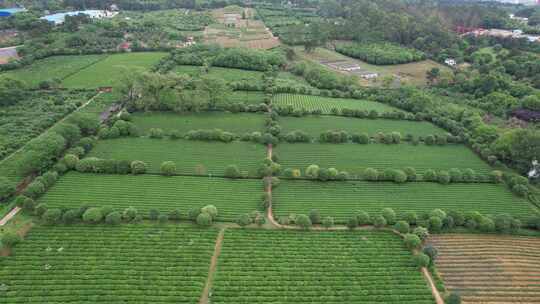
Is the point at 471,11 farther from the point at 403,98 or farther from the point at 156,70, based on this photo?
the point at 156,70

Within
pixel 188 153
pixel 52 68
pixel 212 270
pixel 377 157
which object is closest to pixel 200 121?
pixel 188 153

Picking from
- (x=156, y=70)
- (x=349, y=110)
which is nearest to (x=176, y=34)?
(x=156, y=70)

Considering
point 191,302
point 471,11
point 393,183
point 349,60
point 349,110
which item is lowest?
point 191,302

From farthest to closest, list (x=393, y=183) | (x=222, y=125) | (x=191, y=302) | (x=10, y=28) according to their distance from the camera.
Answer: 1. (x=10, y=28)
2. (x=222, y=125)
3. (x=393, y=183)
4. (x=191, y=302)

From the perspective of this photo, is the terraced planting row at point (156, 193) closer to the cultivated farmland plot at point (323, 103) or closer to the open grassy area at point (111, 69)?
the open grassy area at point (111, 69)

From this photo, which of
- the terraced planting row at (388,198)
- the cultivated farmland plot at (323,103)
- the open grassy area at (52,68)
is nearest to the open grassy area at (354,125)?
the cultivated farmland plot at (323,103)
